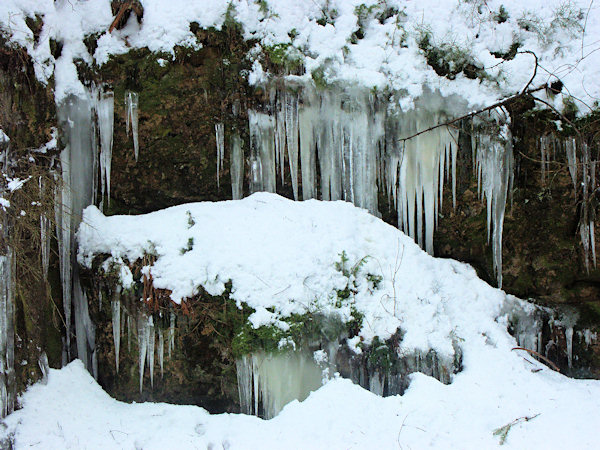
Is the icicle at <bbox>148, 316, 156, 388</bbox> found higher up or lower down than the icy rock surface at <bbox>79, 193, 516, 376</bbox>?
lower down

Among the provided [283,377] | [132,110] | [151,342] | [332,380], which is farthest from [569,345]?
[132,110]

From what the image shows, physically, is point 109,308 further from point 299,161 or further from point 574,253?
point 574,253

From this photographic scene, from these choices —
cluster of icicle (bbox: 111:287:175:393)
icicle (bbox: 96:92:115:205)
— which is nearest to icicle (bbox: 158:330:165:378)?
cluster of icicle (bbox: 111:287:175:393)

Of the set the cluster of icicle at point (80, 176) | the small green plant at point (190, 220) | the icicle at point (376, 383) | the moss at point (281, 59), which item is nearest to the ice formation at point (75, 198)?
the cluster of icicle at point (80, 176)

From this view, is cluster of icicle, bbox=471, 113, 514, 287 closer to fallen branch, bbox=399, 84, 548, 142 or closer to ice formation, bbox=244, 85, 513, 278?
ice formation, bbox=244, 85, 513, 278

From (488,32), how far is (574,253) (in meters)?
2.64

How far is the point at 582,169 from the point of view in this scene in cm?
489

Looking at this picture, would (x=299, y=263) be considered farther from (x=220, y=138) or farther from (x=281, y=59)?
(x=281, y=59)

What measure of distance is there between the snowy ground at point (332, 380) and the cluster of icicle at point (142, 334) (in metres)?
0.35

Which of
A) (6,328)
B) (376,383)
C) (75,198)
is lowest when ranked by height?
(376,383)

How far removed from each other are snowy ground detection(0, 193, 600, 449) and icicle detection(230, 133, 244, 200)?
436 mm

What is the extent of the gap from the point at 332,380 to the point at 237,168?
8.39 feet

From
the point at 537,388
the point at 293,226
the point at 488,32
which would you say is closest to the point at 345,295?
the point at 293,226

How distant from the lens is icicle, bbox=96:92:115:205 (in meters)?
5.08
